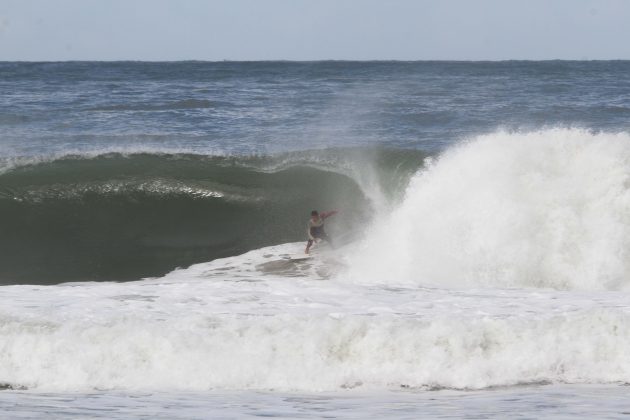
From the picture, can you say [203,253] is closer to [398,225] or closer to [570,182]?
[398,225]

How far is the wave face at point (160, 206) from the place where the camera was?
561 inches

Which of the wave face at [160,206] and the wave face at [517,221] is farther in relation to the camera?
the wave face at [160,206]

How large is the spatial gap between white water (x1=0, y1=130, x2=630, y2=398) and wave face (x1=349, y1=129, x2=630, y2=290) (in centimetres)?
2

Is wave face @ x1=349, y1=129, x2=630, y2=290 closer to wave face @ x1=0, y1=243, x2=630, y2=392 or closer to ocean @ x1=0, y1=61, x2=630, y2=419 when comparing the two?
ocean @ x1=0, y1=61, x2=630, y2=419

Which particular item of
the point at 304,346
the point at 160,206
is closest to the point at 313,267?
the point at 160,206

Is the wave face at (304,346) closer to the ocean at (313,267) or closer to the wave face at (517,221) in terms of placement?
the ocean at (313,267)

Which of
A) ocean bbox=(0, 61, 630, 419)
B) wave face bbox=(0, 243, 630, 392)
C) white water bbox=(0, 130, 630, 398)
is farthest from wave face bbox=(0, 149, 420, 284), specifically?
wave face bbox=(0, 243, 630, 392)

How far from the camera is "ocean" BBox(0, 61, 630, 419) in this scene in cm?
729

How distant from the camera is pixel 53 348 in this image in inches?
306

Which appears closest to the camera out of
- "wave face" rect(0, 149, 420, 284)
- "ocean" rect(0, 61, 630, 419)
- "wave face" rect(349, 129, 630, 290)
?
"ocean" rect(0, 61, 630, 419)

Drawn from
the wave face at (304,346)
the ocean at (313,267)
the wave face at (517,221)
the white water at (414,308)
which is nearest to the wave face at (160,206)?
the ocean at (313,267)

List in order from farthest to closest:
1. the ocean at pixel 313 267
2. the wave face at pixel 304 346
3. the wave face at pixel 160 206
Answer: the wave face at pixel 160 206, the wave face at pixel 304 346, the ocean at pixel 313 267

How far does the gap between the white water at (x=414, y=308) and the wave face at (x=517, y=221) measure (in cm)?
2

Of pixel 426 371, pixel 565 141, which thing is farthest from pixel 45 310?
pixel 565 141
